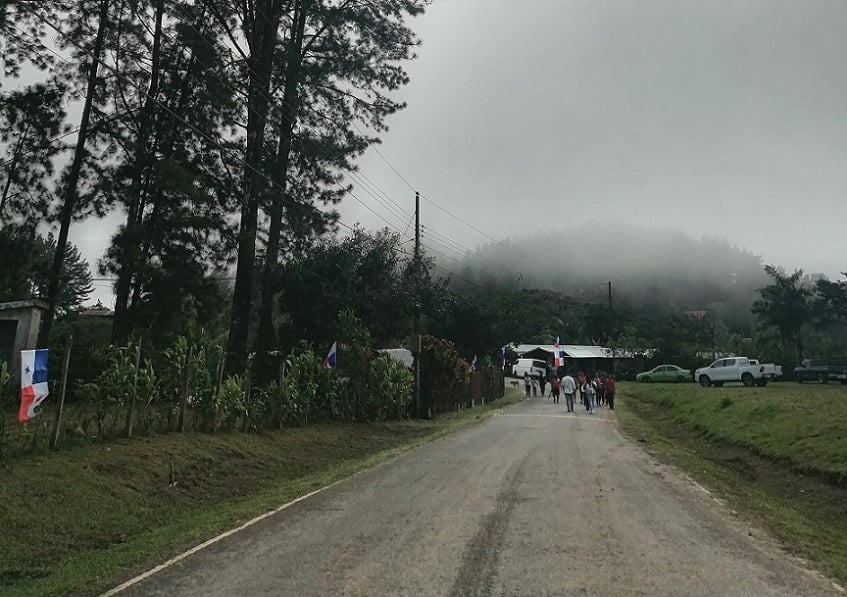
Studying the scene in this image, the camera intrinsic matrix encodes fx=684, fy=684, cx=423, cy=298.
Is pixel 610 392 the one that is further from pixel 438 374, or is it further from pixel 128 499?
pixel 128 499

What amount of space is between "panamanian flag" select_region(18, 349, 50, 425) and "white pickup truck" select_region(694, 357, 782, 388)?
123ft

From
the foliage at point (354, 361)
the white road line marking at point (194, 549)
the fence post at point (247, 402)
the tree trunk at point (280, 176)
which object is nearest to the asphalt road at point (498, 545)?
the white road line marking at point (194, 549)

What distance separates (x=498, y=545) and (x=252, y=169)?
17625 mm

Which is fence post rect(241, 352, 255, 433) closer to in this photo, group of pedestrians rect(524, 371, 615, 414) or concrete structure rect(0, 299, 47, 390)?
concrete structure rect(0, 299, 47, 390)

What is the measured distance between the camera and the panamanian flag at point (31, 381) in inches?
345

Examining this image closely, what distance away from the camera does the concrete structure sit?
62.0ft

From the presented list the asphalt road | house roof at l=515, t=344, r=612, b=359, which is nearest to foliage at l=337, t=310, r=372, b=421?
the asphalt road

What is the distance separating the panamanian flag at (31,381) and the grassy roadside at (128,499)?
2.26 ft

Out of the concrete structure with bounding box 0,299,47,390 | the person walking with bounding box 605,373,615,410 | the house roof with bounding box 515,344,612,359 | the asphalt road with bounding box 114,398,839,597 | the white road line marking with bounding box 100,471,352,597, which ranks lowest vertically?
the white road line marking with bounding box 100,471,352,597

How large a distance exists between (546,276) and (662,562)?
6543 inches

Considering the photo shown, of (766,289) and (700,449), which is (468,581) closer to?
(700,449)

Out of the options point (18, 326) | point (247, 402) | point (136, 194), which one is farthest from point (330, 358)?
point (18, 326)

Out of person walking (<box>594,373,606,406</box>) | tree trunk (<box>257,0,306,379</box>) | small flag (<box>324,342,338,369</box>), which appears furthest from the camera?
person walking (<box>594,373,606,406</box>)

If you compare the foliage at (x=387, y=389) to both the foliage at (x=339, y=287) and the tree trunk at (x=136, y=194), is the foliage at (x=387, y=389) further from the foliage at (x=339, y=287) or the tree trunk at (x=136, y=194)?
the tree trunk at (x=136, y=194)
